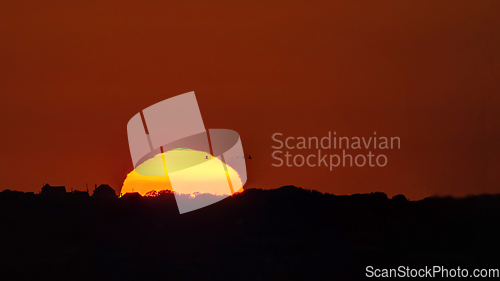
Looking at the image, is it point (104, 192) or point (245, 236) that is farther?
Answer: point (104, 192)

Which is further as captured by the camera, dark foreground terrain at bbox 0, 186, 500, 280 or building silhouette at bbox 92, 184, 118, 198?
building silhouette at bbox 92, 184, 118, 198

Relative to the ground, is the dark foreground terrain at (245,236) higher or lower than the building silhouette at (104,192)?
lower

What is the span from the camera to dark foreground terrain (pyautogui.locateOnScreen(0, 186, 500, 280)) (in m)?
20.0

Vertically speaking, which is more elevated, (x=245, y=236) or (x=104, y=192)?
(x=104, y=192)

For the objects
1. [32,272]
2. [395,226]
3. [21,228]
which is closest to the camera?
[32,272]

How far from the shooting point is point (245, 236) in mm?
23344

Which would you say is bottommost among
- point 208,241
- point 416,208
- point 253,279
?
point 253,279

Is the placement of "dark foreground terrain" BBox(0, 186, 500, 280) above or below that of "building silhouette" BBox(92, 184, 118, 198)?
below

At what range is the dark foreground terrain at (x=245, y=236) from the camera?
19953 mm

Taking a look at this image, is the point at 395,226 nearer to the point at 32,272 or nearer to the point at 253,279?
the point at 253,279

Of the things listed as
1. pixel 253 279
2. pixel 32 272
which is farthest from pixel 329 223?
pixel 32 272

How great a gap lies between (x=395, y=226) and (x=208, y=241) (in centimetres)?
818

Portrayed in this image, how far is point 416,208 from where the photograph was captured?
26812 millimetres

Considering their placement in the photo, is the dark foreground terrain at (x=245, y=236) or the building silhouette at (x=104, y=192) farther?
the building silhouette at (x=104, y=192)
